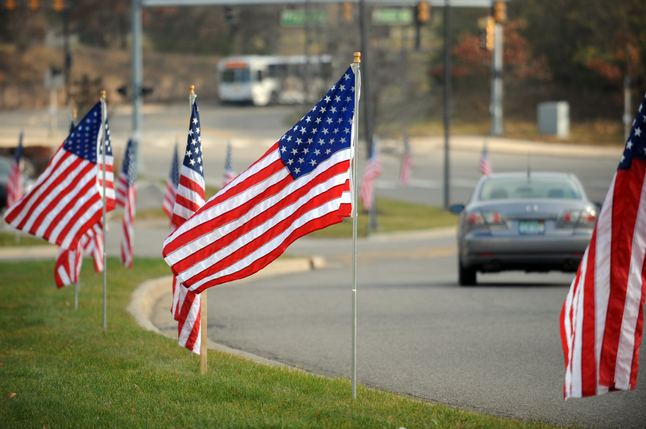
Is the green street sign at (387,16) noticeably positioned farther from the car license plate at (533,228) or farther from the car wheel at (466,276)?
the car license plate at (533,228)

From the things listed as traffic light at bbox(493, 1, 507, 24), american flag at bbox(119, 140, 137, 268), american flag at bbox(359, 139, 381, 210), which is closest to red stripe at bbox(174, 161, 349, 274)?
american flag at bbox(119, 140, 137, 268)

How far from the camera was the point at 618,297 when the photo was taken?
5254 millimetres

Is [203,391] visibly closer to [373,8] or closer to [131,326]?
[131,326]

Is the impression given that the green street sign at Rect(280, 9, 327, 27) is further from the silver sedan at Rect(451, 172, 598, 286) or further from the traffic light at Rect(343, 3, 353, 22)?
the silver sedan at Rect(451, 172, 598, 286)

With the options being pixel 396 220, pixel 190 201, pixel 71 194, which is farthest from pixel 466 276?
pixel 396 220

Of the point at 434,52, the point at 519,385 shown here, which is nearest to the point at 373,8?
the point at 519,385

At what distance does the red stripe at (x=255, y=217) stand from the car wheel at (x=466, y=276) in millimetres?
7161

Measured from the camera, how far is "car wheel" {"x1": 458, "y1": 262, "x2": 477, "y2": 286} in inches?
523

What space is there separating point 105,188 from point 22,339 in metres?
1.73

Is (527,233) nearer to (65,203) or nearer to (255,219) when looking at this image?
(65,203)

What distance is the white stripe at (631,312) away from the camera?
5.22m

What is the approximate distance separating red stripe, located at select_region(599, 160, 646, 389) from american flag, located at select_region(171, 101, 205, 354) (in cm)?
325

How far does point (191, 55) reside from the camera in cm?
8138

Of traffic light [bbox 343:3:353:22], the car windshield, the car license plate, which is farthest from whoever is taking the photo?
traffic light [bbox 343:3:353:22]
